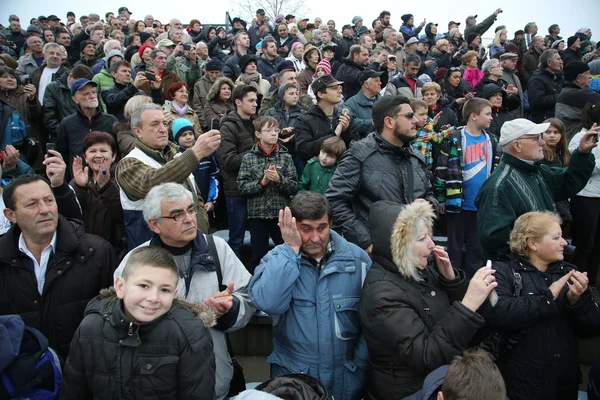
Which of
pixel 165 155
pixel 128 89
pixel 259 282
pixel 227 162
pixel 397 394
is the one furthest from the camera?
pixel 128 89

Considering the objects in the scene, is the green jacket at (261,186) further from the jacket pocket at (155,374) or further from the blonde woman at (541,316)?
the jacket pocket at (155,374)

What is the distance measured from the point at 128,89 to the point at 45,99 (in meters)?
1.20

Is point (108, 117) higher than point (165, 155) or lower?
higher

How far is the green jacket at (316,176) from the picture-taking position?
5207mm

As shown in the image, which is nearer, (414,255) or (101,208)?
(414,255)

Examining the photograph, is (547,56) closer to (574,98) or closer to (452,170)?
(574,98)

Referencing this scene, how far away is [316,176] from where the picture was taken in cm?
527

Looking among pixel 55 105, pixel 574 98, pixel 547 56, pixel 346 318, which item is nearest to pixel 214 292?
pixel 346 318

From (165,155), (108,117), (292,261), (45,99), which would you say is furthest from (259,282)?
(45,99)

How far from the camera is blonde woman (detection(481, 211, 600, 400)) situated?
9.55ft

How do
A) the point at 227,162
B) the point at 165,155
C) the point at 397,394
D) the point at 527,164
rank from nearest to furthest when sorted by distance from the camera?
the point at 397,394, the point at 527,164, the point at 165,155, the point at 227,162

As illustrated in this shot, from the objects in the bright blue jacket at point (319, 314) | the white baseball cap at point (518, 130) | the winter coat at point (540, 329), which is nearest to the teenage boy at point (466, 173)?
the white baseball cap at point (518, 130)

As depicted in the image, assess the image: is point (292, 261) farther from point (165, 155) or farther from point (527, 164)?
point (527, 164)

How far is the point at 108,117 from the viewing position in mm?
5609
